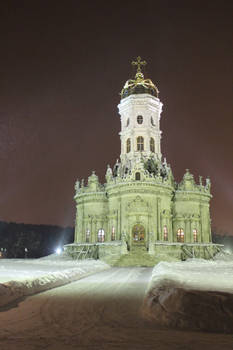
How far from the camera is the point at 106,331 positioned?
817 centimetres

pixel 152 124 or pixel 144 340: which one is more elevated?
pixel 152 124

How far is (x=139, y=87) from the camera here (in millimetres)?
53719

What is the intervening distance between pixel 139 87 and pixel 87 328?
161 feet

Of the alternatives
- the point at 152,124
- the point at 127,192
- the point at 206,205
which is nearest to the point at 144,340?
the point at 127,192

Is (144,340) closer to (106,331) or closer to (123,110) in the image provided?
(106,331)

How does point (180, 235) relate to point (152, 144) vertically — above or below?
below

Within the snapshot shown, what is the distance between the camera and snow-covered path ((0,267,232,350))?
711cm

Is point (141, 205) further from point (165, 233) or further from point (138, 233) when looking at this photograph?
point (165, 233)

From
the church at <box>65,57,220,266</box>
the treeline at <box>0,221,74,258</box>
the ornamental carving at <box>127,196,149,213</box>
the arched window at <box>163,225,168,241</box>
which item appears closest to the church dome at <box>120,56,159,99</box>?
the church at <box>65,57,220,266</box>

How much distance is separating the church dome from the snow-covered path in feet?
148

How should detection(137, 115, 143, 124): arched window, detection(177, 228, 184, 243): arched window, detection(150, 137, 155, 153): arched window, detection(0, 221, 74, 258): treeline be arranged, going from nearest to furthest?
detection(177, 228, 184, 243): arched window < detection(150, 137, 155, 153): arched window < detection(137, 115, 143, 124): arched window < detection(0, 221, 74, 258): treeline

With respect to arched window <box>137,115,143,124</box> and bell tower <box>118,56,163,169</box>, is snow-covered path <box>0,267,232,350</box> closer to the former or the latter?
bell tower <box>118,56,163,169</box>

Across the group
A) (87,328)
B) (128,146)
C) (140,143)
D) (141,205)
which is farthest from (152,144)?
(87,328)

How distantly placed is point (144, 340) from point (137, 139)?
44.9m
